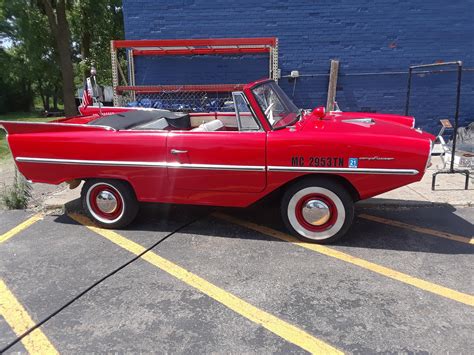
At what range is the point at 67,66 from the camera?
612 inches

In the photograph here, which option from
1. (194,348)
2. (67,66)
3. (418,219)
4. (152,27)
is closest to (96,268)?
(194,348)

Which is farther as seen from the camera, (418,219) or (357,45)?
(357,45)

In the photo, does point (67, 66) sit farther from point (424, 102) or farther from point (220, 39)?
point (424, 102)

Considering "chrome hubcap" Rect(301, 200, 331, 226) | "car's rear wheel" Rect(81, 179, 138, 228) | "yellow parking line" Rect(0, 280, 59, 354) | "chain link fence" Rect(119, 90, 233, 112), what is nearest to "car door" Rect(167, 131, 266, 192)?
"chrome hubcap" Rect(301, 200, 331, 226)

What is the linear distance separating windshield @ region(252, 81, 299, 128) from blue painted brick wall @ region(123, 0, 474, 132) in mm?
4438

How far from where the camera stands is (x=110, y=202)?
4.45 m

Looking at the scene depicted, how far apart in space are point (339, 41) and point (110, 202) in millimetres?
6465

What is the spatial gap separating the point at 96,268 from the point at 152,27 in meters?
6.68

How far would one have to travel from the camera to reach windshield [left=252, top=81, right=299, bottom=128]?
13.5 feet

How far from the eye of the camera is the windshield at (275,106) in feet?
13.5

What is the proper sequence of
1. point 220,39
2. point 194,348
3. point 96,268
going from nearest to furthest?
1. point 194,348
2. point 96,268
3. point 220,39

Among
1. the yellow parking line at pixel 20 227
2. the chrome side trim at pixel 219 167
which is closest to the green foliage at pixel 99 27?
the yellow parking line at pixel 20 227

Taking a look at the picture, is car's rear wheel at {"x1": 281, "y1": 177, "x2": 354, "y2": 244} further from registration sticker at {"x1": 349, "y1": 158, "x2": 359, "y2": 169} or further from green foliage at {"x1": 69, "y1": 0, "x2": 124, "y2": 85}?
green foliage at {"x1": 69, "y1": 0, "x2": 124, "y2": 85}

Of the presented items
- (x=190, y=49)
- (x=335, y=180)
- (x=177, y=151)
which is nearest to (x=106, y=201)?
(x=177, y=151)
